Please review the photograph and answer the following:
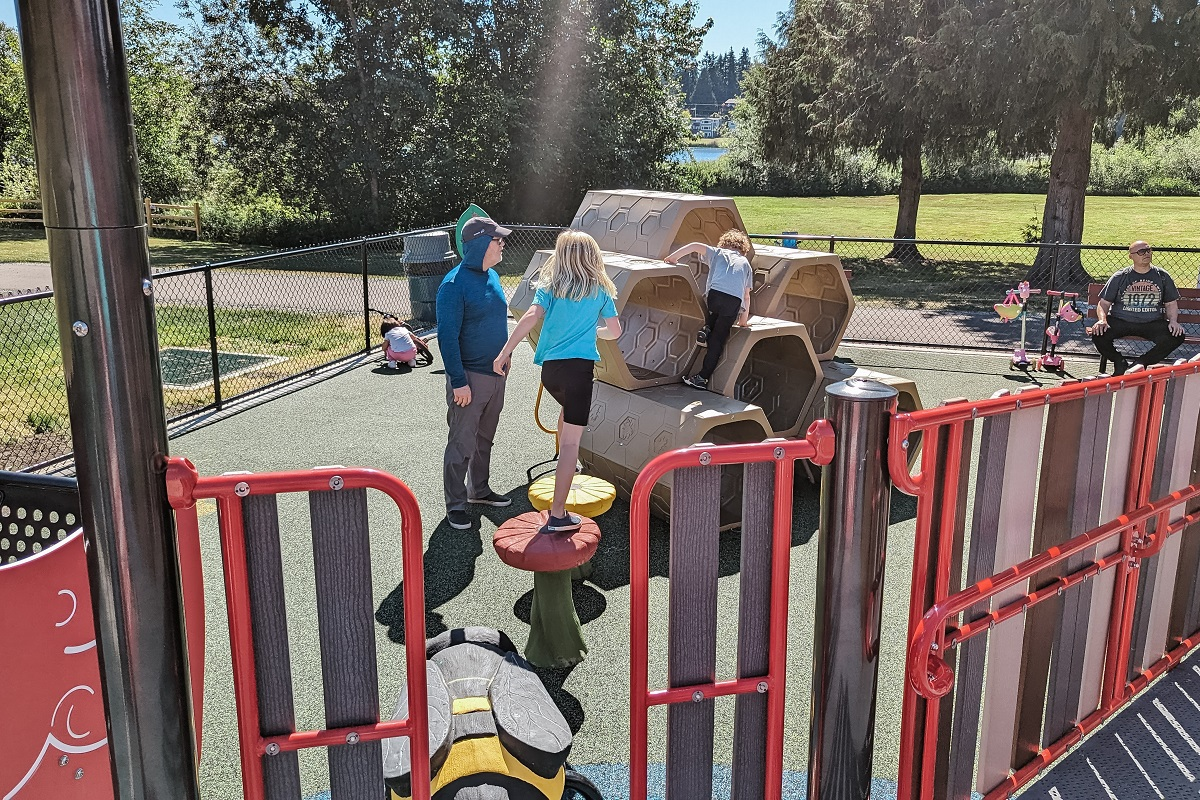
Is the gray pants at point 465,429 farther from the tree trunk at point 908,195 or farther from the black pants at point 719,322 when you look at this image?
the tree trunk at point 908,195

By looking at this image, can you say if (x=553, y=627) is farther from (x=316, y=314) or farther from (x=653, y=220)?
(x=316, y=314)

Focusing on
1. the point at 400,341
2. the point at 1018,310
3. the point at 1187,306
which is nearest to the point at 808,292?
the point at 1018,310

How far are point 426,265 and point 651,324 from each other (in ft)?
21.9

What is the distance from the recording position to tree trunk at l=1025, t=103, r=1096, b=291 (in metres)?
18.7

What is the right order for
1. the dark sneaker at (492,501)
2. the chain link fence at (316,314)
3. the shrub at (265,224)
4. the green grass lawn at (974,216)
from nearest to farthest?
the dark sneaker at (492,501) < the chain link fence at (316,314) < the shrub at (265,224) < the green grass lawn at (974,216)

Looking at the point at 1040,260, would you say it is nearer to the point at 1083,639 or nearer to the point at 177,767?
the point at 1083,639

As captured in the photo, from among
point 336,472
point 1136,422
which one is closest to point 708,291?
point 1136,422

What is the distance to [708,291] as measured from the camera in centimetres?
668

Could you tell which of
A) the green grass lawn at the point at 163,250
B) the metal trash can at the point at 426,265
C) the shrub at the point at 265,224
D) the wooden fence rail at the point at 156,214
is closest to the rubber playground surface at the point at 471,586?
the metal trash can at the point at 426,265

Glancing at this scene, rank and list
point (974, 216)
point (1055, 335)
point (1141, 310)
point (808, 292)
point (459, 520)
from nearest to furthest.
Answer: point (459, 520)
point (808, 292)
point (1141, 310)
point (1055, 335)
point (974, 216)

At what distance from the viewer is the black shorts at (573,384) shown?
5.45 m

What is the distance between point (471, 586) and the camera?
5520 mm

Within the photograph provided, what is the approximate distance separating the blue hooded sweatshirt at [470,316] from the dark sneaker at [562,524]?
1.48 meters

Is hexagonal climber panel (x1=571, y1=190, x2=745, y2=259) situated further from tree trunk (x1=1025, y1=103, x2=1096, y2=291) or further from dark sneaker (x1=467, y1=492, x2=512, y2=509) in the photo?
tree trunk (x1=1025, y1=103, x2=1096, y2=291)
